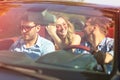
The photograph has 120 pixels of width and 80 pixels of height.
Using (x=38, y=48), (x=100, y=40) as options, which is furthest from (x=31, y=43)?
(x=100, y=40)

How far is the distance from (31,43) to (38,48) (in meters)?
0.09

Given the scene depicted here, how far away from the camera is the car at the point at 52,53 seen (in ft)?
12.3

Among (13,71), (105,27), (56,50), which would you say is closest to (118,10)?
(105,27)

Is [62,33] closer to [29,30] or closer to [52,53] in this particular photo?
[52,53]

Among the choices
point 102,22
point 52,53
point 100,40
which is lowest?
point 52,53

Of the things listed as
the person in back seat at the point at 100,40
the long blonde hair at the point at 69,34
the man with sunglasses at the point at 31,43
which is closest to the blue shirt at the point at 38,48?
the man with sunglasses at the point at 31,43

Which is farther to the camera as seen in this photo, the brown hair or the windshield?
the brown hair

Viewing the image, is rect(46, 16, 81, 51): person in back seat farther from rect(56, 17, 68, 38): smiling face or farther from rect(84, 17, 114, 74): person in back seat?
rect(84, 17, 114, 74): person in back seat

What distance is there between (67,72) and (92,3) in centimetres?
89

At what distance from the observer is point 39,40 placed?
13.7 feet

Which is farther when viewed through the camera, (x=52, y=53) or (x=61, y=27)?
(x=61, y=27)

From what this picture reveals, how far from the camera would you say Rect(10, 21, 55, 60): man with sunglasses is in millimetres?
4070

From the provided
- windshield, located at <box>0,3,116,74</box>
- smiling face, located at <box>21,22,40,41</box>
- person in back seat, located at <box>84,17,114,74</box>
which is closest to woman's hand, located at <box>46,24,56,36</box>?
windshield, located at <box>0,3,116,74</box>

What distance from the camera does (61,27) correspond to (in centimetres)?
412
